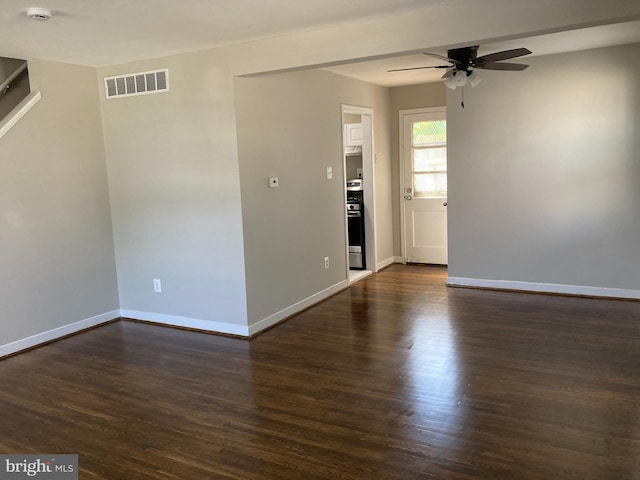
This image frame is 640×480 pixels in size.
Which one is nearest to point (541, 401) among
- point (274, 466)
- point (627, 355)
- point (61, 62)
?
point (627, 355)

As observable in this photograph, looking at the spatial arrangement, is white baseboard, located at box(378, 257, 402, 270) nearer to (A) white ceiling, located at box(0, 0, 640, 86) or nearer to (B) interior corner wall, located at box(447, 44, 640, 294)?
(B) interior corner wall, located at box(447, 44, 640, 294)

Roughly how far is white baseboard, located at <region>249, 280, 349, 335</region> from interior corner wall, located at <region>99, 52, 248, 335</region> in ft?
0.48

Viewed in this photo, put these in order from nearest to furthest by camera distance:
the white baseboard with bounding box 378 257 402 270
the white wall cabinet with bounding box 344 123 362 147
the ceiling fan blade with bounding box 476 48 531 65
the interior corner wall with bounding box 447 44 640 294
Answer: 1. the ceiling fan blade with bounding box 476 48 531 65
2. the interior corner wall with bounding box 447 44 640 294
3. the white wall cabinet with bounding box 344 123 362 147
4. the white baseboard with bounding box 378 257 402 270

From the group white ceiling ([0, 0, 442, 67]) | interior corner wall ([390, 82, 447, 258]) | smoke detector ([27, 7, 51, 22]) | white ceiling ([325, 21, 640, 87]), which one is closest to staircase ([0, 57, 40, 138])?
white ceiling ([0, 0, 442, 67])

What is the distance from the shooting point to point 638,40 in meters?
4.63

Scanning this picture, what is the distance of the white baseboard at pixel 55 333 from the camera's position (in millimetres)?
4171

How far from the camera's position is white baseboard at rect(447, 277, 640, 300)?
5.06 metres

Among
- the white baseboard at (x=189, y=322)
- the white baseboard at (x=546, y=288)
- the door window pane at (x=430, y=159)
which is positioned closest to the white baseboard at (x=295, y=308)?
the white baseboard at (x=189, y=322)

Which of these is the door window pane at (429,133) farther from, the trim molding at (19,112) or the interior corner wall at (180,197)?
the trim molding at (19,112)

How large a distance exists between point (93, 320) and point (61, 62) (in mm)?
2321

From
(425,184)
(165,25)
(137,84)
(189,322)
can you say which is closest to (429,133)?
(425,184)

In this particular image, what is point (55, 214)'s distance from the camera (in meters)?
4.47

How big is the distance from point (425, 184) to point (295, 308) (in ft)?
9.62

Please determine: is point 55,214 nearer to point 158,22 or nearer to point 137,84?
point 137,84
